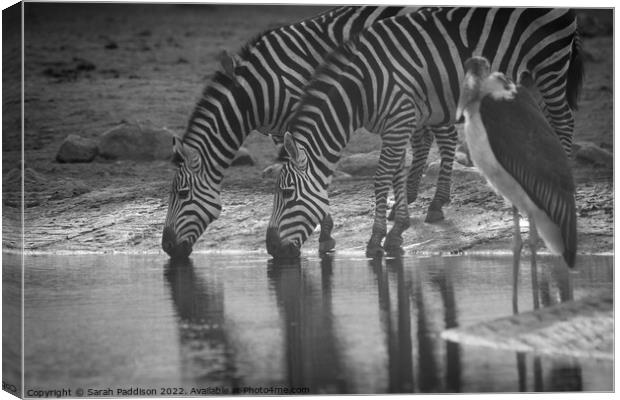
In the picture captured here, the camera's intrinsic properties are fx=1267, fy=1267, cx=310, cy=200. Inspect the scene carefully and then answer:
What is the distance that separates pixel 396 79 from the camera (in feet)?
33.6

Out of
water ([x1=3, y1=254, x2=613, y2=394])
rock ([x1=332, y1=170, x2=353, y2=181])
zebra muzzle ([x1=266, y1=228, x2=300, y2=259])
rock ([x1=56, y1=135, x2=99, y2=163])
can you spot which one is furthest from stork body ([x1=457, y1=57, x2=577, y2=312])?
rock ([x1=56, y1=135, x2=99, y2=163])

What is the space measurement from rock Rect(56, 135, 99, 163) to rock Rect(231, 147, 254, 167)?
1.24 m

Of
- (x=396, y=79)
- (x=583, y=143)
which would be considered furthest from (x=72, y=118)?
(x=583, y=143)

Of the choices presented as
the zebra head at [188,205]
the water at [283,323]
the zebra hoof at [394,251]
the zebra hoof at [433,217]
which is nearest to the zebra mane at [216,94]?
the zebra head at [188,205]

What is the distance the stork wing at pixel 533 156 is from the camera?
29.3 ft

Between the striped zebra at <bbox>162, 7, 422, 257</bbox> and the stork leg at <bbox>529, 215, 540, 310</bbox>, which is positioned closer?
the stork leg at <bbox>529, 215, 540, 310</bbox>

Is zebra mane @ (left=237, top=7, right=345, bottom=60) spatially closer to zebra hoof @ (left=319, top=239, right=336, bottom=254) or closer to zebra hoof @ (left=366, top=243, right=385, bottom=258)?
zebra hoof @ (left=319, top=239, right=336, bottom=254)

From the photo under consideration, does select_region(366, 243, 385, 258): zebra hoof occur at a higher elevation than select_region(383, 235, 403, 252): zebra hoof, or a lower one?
lower

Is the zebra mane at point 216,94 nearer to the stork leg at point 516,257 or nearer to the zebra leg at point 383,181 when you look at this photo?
the zebra leg at point 383,181

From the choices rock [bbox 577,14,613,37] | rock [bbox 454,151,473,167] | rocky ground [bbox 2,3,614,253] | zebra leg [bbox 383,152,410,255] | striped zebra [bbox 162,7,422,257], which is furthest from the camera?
rock [bbox 454,151,473,167]

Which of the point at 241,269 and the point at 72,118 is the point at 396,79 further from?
the point at 72,118

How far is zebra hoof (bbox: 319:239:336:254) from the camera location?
404 inches

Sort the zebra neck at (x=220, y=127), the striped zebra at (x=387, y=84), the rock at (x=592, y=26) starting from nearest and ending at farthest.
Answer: the rock at (x=592, y=26) → the striped zebra at (x=387, y=84) → the zebra neck at (x=220, y=127)

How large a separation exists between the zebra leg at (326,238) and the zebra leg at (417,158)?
2.58ft
